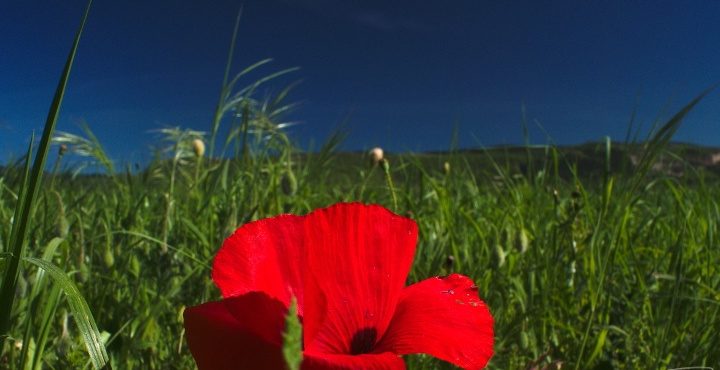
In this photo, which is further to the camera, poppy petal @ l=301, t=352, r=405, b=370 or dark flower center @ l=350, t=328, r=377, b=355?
dark flower center @ l=350, t=328, r=377, b=355

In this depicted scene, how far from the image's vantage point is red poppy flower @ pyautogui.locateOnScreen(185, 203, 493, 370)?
628 mm

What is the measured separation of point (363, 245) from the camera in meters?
0.65

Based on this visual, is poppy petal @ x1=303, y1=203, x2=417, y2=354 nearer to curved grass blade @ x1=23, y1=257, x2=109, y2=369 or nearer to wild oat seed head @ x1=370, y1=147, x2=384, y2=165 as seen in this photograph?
curved grass blade @ x1=23, y1=257, x2=109, y2=369

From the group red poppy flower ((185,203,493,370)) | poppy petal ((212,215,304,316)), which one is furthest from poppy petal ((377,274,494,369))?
poppy petal ((212,215,304,316))

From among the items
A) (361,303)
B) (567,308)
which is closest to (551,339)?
(567,308)

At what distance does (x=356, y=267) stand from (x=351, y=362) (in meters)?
0.12

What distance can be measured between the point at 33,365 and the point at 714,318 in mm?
1609

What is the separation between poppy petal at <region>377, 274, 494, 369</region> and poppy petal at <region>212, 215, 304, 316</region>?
4.2 inches

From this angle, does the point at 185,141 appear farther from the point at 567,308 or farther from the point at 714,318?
the point at 714,318

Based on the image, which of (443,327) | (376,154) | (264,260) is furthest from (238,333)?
(376,154)

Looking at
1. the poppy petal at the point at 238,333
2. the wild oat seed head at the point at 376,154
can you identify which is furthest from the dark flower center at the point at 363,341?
the wild oat seed head at the point at 376,154

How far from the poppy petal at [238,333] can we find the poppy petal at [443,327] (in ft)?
0.44

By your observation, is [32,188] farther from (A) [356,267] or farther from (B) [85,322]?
(A) [356,267]

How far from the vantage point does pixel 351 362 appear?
0.54m
